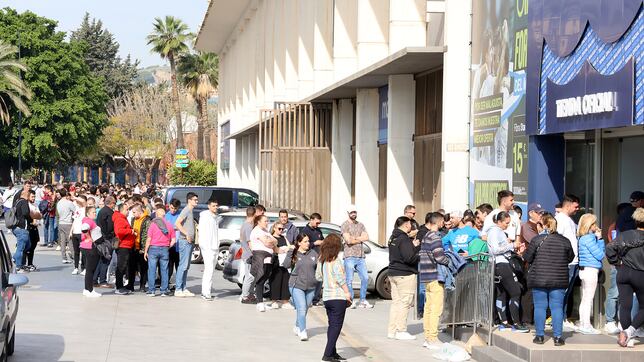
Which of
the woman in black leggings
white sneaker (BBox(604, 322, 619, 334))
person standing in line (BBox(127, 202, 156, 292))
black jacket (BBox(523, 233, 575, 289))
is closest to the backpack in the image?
person standing in line (BBox(127, 202, 156, 292))

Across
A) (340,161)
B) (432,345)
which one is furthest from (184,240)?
(340,161)

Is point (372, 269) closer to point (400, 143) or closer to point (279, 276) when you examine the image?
point (279, 276)

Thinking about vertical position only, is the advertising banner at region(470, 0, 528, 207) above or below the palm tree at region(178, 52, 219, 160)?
below

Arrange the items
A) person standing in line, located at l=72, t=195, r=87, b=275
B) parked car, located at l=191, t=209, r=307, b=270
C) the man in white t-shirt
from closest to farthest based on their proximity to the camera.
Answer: the man in white t-shirt, person standing in line, located at l=72, t=195, r=87, b=275, parked car, located at l=191, t=209, r=307, b=270

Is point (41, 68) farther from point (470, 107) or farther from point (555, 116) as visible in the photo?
point (555, 116)

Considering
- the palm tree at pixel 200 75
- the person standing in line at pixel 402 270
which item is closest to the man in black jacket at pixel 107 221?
the person standing in line at pixel 402 270

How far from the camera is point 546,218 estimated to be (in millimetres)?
14609

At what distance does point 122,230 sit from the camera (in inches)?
884

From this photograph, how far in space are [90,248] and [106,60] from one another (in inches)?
4170

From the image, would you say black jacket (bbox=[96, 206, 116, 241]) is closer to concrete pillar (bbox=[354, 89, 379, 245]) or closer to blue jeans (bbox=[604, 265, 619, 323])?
blue jeans (bbox=[604, 265, 619, 323])

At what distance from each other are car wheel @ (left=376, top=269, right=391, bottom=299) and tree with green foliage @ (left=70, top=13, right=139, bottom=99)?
99.2 metres

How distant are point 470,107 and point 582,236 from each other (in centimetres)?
846

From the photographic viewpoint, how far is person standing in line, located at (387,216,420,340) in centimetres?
1647

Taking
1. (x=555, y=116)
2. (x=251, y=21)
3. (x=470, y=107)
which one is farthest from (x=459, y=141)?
(x=251, y=21)
